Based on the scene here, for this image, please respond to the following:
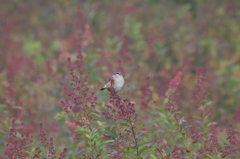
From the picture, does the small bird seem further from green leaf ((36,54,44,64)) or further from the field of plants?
green leaf ((36,54,44,64))

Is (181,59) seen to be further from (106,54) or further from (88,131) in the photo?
(88,131)

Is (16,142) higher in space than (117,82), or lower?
lower

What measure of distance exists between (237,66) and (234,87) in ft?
2.61

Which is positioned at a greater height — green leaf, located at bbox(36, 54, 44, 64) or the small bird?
green leaf, located at bbox(36, 54, 44, 64)


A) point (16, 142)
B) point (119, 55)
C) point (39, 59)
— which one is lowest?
point (16, 142)

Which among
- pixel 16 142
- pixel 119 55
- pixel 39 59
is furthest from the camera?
pixel 39 59

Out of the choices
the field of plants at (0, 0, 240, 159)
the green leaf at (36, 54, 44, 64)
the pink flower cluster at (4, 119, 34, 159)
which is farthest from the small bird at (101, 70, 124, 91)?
the green leaf at (36, 54, 44, 64)

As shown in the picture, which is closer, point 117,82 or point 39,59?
point 117,82

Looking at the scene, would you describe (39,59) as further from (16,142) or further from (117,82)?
(16,142)

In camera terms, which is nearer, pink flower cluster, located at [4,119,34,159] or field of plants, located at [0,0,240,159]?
pink flower cluster, located at [4,119,34,159]

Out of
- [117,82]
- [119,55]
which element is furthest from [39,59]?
[117,82]

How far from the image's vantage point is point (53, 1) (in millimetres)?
12195

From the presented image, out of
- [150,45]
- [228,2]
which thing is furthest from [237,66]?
[228,2]

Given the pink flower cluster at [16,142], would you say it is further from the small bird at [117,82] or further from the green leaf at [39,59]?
the green leaf at [39,59]
